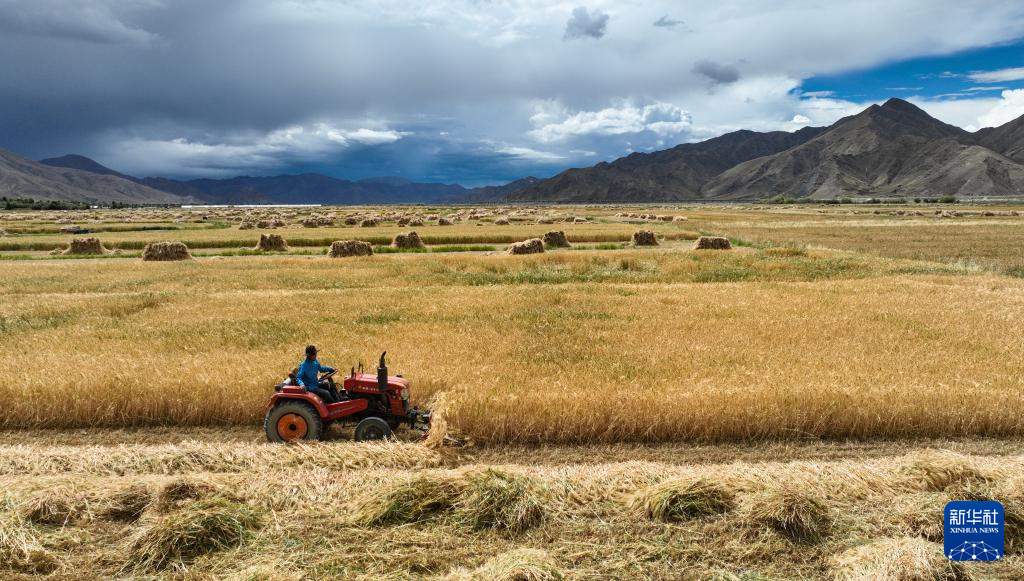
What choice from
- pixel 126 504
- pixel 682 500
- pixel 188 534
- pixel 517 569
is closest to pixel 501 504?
pixel 517 569

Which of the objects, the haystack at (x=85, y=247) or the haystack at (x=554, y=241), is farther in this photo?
the haystack at (x=554, y=241)

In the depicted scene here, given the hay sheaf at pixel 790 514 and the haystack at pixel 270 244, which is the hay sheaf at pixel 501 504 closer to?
the hay sheaf at pixel 790 514

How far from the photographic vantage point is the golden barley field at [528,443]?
6.12 metres

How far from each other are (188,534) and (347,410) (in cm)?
321

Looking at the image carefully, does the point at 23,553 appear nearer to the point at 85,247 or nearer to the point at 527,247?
the point at 527,247

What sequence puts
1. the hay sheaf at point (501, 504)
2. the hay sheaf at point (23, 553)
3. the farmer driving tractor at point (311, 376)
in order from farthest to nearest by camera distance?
the farmer driving tractor at point (311, 376) → the hay sheaf at point (501, 504) → the hay sheaf at point (23, 553)

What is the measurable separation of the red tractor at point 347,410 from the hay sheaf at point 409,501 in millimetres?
1957

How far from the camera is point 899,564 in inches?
224

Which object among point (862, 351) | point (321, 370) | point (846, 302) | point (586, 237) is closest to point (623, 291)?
point (846, 302)

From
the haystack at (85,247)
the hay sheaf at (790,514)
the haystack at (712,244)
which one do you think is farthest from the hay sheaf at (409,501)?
the haystack at (85,247)

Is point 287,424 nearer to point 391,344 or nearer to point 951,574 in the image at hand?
point 391,344

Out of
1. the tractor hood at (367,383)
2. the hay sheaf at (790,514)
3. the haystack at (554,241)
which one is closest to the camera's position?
the hay sheaf at (790,514)

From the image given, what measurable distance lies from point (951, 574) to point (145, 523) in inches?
347

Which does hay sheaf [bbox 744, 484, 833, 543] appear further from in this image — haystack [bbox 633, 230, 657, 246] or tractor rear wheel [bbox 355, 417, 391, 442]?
haystack [bbox 633, 230, 657, 246]
